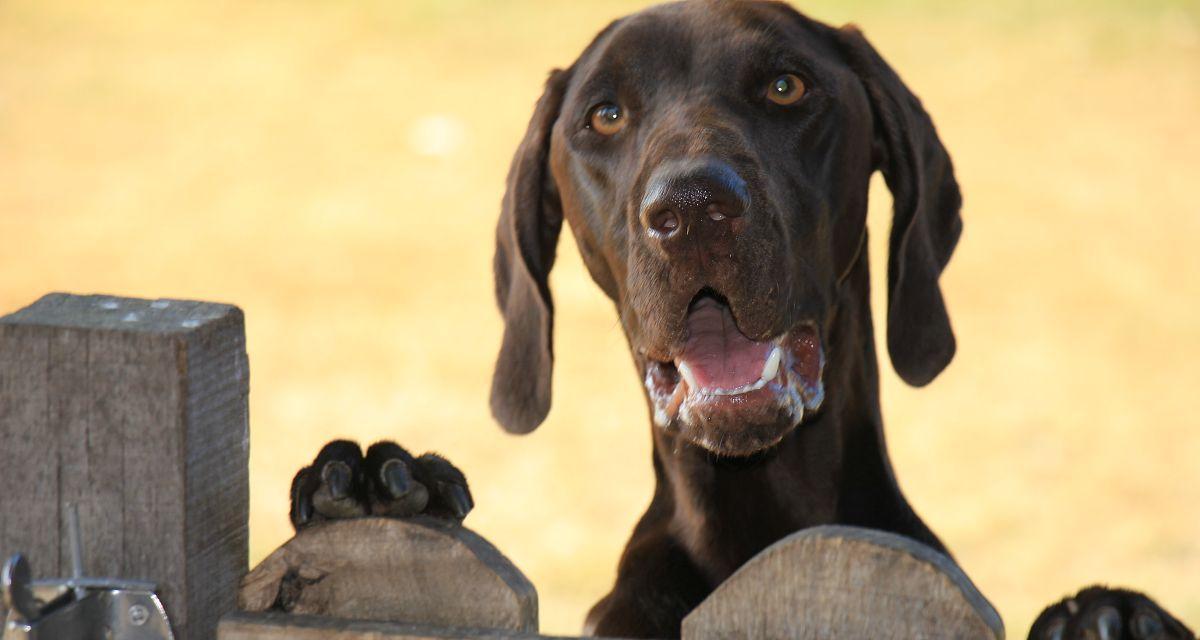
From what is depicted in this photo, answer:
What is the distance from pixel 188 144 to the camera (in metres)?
13.0

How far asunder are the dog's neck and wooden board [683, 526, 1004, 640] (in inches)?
58.7

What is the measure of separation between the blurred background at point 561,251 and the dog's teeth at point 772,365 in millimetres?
3715

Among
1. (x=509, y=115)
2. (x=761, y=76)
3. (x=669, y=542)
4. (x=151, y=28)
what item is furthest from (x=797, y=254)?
(x=151, y=28)

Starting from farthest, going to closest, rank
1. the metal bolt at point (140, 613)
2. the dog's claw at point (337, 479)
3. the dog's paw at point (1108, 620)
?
1. the dog's claw at point (337, 479)
2. the metal bolt at point (140, 613)
3. the dog's paw at point (1108, 620)

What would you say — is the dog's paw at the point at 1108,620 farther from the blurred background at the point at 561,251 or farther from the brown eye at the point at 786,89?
the blurred background at the point at 561,251

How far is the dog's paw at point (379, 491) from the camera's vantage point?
220cm

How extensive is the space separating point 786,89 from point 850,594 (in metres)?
1.64

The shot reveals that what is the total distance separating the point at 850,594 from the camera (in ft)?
5.81

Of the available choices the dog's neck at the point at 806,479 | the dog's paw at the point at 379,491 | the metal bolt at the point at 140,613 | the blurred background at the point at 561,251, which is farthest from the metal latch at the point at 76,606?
the blurred background at the point at 561,251

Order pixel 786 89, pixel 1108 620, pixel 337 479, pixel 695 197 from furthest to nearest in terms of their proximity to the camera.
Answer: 1. pixel 786 89
2. pixel 695 197
3. pixel 337 479
4. pixel 1108 620

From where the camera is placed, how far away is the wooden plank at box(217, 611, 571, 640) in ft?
6.30

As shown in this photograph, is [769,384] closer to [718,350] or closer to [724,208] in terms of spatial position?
[718,350]

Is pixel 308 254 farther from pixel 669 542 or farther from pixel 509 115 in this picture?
pixel 669 542

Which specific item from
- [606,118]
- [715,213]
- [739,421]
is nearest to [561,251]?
[606,118]
